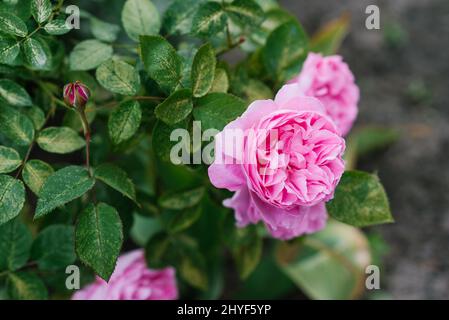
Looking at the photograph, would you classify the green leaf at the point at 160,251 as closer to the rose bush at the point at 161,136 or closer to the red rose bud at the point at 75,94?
the rose bush at the point at 161,136

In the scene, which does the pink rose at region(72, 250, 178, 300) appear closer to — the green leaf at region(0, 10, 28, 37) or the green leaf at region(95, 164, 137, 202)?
the green leaf at region(95, 164, 137, 202)

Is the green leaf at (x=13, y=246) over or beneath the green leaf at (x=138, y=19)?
beneath

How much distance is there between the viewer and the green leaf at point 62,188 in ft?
2.17

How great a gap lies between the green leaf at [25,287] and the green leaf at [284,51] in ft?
1.51

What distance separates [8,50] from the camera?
2.34ft

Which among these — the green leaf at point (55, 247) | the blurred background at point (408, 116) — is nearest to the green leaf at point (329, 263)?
the blurred background at point (408, 116)

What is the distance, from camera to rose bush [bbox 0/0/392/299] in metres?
0.68

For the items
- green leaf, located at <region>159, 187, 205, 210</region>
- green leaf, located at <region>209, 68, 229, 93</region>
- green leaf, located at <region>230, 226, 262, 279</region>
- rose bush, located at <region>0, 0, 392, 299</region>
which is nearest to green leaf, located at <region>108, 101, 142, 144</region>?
rose bush, located at <region>0, 0, 392, 299</region>

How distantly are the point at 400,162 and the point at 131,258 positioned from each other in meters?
0.96

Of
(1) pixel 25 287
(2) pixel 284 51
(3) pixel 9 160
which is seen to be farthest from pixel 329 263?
(3) pixel 9 160

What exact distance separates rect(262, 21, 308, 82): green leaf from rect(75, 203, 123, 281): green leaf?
0.34 m

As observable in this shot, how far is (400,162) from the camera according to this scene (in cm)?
167

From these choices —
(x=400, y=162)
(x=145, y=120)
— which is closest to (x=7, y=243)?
(x=145, y=120)

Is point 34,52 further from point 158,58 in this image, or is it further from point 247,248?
point 247,248
